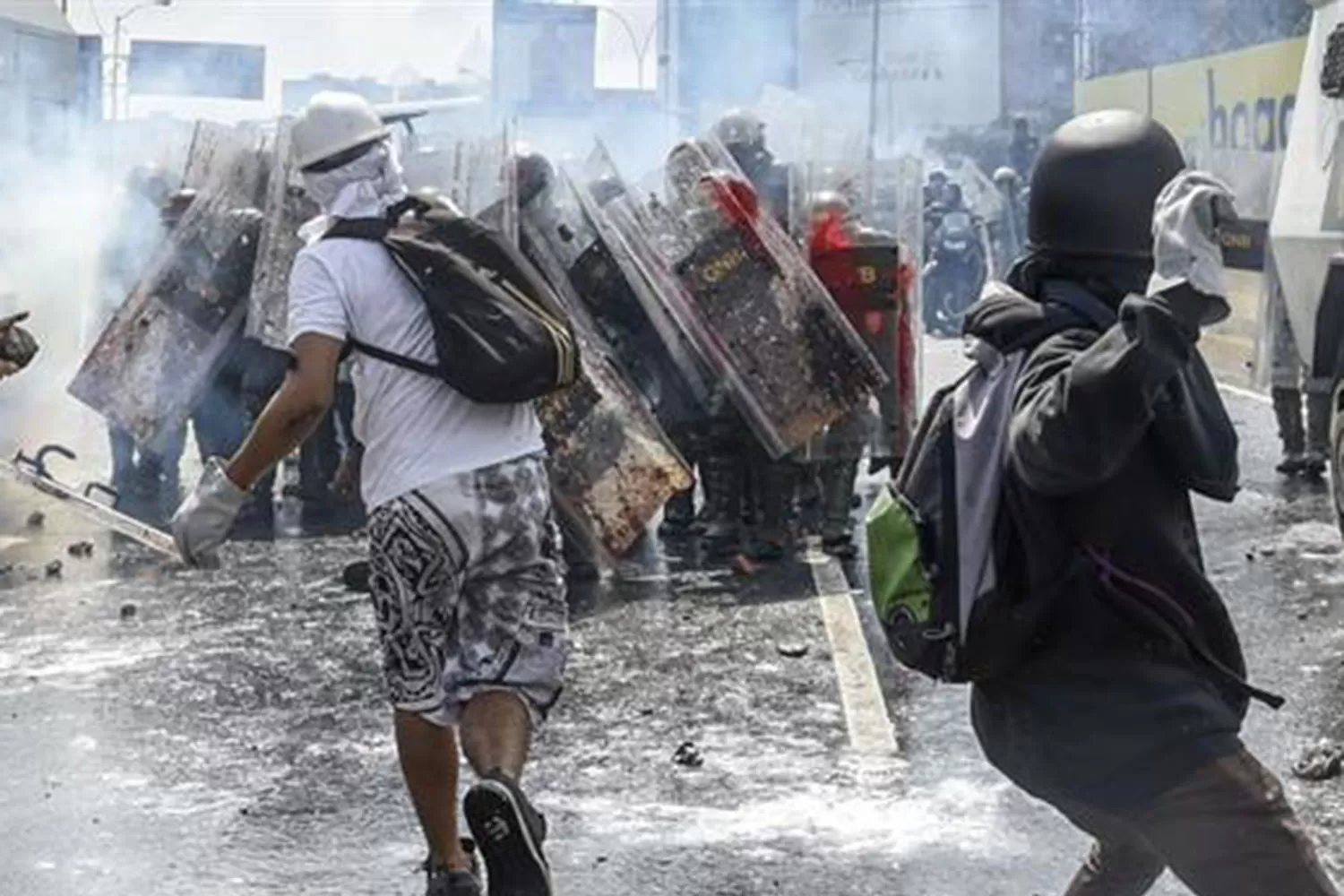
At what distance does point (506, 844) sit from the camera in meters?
4.21

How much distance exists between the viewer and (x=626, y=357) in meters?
9.70

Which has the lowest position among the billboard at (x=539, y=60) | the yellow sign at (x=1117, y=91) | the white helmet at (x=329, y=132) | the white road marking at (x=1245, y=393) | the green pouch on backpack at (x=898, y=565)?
the white road marking at (x=1245, y=393)

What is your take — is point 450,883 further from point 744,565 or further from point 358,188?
point 744,565

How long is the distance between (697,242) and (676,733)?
333 cm

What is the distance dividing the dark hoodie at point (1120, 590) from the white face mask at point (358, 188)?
192cm

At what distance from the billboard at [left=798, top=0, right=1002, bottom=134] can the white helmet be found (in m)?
37.0

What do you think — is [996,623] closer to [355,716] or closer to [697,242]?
[355,716]

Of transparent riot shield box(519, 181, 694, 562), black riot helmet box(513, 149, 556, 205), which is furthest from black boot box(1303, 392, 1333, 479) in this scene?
black riot helmet box(513, 149, 556, 205)

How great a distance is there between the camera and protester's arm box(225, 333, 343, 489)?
448cm

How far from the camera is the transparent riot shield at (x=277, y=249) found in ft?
33.7

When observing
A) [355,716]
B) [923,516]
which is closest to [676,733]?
[355,716]

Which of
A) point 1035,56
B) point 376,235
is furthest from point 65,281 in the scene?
point 1035,56

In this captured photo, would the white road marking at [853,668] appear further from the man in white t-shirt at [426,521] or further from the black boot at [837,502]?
the man in white t-shirt at [426,521]

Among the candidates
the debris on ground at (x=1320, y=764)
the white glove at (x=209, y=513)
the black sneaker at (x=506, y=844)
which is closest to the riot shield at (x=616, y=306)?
the debris on ground at (x=1320, y=764)
